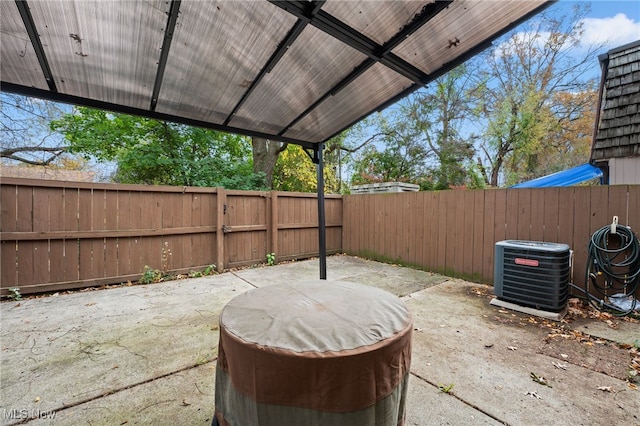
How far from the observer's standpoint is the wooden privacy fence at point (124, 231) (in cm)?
329

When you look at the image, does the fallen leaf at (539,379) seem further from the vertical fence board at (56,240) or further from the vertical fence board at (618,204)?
the vertical fence board at (56,240)

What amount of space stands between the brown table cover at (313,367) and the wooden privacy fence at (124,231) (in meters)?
3.67

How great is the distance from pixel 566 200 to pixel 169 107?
15.3 feet

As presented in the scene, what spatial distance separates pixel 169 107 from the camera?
246 cm

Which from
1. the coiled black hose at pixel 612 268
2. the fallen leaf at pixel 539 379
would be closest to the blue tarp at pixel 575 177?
the coiled black hose at pixel 612 268

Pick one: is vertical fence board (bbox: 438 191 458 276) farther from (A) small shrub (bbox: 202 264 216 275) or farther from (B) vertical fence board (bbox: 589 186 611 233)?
(A) small shrub (bbox: 202 264 216 275)

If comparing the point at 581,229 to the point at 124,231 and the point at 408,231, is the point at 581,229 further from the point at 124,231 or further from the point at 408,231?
the point at 124,231

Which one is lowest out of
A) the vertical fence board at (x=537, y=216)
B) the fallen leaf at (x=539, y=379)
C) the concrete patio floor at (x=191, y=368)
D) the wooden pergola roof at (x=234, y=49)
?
the concrete patio floor at (x=191, y=368)

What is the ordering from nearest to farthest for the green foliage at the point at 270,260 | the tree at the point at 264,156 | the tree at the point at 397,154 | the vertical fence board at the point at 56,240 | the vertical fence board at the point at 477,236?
1. the vertical fence board at the point at 56,240
2. the vertical fence board at the point at 477,236
3. the green foliage at the point at 270,260
4. the tree at the point at 264,156
5. the tree at the point at 397,154

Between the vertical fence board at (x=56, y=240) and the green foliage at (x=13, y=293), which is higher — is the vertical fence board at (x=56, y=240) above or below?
above

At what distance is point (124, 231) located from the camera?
12.9 ft

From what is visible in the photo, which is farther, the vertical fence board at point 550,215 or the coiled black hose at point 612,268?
the vertical fence board at point 550,215

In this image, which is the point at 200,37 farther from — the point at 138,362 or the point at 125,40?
the point at 138,362

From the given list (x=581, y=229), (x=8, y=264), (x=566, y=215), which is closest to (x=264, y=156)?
(x=8, y=264)
